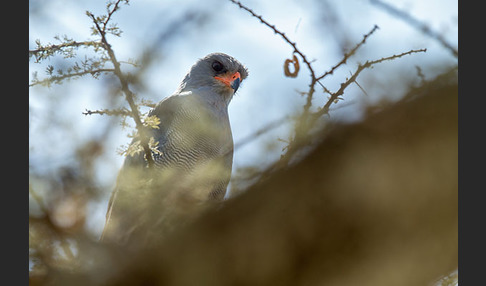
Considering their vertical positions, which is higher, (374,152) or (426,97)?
(426,97)

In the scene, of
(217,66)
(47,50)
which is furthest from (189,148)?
(47,50)

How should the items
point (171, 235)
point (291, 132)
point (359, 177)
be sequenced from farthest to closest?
point (291, 132)
point (171, 235)
point (359, 177)

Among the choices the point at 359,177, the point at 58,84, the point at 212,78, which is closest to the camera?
the point at 359,177

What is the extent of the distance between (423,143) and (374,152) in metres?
0.12

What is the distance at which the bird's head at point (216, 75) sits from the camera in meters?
5.27

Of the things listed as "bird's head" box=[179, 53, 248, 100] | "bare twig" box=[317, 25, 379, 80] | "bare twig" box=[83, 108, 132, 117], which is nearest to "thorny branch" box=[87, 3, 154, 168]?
"bare twig" box=[83, 108, 132, 117]

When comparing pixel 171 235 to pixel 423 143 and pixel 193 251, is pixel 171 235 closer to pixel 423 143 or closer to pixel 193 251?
pixel 193 251

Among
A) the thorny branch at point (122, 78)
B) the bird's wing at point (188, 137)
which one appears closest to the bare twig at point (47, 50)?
the thorny branch at point (122, 78)

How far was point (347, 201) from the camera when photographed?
1195 mm

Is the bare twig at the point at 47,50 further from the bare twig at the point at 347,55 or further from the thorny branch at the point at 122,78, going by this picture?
the bare twig at the point at 347,55

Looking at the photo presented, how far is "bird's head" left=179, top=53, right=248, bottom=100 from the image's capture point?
5.27 meters

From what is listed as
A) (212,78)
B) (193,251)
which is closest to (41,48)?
(193,251)

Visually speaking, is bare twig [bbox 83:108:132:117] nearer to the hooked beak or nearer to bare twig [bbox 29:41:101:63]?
bare twig [bbox 29:41:101:63]

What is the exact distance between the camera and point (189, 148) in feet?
14.7
